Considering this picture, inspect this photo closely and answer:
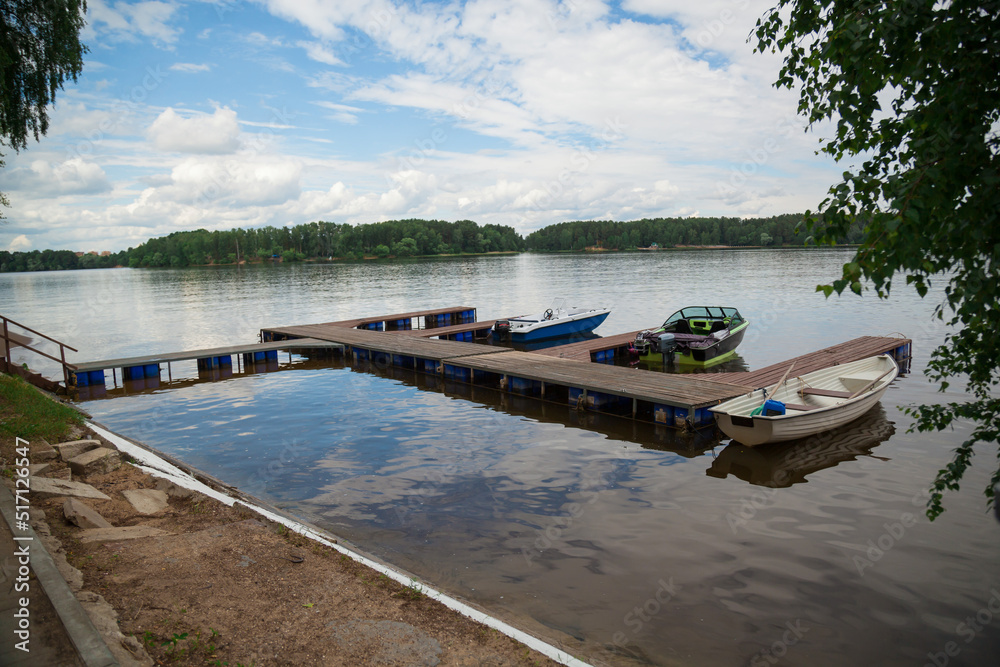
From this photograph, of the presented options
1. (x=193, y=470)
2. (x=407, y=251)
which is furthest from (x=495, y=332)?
(x=407, y=251)

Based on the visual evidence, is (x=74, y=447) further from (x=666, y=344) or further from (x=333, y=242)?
(x=333, y=242)

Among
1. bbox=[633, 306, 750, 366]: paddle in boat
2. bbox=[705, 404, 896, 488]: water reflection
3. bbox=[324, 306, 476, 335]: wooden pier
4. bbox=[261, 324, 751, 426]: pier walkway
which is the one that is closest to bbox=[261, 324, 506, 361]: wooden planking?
bbox=[261, 324, 751, 426]: pier walkway

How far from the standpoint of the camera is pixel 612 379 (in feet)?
48.7

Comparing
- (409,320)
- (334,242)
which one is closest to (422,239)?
(334,242)

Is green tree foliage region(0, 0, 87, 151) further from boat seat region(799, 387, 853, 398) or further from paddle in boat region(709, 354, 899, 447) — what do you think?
boat seat region(799, 387, 853, 398)

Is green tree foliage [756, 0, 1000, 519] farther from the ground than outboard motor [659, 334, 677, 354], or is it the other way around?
green tree foliage [756, 0, 1000, 519]

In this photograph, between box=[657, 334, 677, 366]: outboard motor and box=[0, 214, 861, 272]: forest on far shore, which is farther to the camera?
box=[0, 214, 861, 272]: forest on far shore

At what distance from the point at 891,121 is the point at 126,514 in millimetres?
8185

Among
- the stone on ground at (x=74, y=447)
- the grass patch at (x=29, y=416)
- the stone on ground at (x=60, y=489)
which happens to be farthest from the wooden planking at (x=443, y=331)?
the stone on ground at (x=60, y=489)

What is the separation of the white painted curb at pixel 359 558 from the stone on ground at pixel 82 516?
1.52m

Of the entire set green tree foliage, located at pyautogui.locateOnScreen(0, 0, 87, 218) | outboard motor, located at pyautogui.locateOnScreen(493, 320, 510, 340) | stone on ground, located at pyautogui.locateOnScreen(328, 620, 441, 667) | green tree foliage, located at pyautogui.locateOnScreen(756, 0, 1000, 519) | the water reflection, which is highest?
green tree foliage, located at pyautogui.locateOnScreen(0, 0, 87, 218)

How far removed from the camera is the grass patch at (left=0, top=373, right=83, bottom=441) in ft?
28.5

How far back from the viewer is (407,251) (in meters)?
141

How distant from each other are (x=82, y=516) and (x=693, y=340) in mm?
17278
